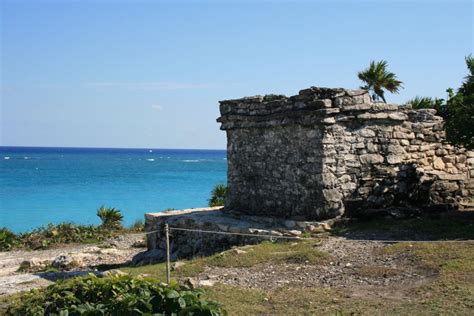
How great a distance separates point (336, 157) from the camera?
11938 mm

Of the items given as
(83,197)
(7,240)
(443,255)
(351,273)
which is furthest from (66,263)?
(83,197)

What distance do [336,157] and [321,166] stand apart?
16.0 inches

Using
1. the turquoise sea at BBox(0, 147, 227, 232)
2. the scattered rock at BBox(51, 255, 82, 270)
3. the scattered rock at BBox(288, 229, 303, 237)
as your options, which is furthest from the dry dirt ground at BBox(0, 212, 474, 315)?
the turquoise sea at BBox(0, 147, 227, 232)

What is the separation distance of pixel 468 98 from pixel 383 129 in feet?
6.40

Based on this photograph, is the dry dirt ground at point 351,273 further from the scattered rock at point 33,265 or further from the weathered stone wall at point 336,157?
the scattered rock at point 33,265

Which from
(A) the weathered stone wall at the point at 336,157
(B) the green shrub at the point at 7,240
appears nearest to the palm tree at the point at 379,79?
(A) the weathered stone wall at the point at 336,157

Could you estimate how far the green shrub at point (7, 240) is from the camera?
715 inches

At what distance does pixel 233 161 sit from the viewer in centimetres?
1431

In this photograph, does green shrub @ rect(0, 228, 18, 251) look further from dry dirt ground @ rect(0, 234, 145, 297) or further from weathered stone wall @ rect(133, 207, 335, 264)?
weathered stone wall @ rect(133, 207, 335, 264)

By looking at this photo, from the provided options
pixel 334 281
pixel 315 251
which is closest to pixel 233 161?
pixel 315 251

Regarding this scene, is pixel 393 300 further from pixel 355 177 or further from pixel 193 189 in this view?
pixel 193 189

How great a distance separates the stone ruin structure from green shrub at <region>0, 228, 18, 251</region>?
634 centimetres

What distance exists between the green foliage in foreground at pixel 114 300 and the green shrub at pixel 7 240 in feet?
39.9

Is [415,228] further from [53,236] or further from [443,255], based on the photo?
[53,236]
